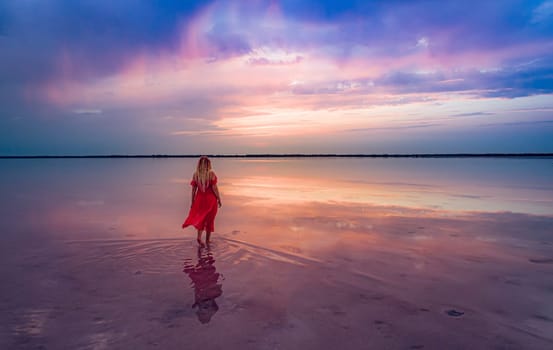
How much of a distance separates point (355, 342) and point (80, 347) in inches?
120

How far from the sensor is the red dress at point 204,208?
29.2 ft

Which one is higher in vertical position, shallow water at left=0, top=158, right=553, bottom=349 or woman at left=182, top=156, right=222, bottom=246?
woman at left=182, top=156, right=222, bottom=246

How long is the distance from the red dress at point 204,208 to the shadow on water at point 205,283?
1.08m

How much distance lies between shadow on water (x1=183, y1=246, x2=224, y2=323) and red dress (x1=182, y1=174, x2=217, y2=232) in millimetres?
1078

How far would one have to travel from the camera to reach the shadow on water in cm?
500

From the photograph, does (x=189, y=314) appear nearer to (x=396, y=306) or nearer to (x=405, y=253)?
(x=396, y=306)

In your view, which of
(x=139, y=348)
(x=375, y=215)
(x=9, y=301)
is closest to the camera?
(x=139, y=348)

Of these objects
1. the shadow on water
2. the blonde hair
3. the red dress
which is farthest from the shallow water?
the blonde hair

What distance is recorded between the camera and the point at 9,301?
207 inches

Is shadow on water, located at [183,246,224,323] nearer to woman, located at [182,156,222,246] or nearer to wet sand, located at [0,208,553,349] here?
wet sand, located at [0,208,553,349]

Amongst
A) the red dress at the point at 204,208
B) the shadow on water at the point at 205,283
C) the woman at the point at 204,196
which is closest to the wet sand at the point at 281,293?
the shadow on water at the point at 205,283

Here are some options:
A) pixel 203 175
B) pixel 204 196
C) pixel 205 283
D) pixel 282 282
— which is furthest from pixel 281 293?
pixel 203 175

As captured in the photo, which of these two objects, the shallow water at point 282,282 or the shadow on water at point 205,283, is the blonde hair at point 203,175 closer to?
the shallow water at point 282,282

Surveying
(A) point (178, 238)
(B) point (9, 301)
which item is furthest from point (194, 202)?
(B) point (9, 301)
